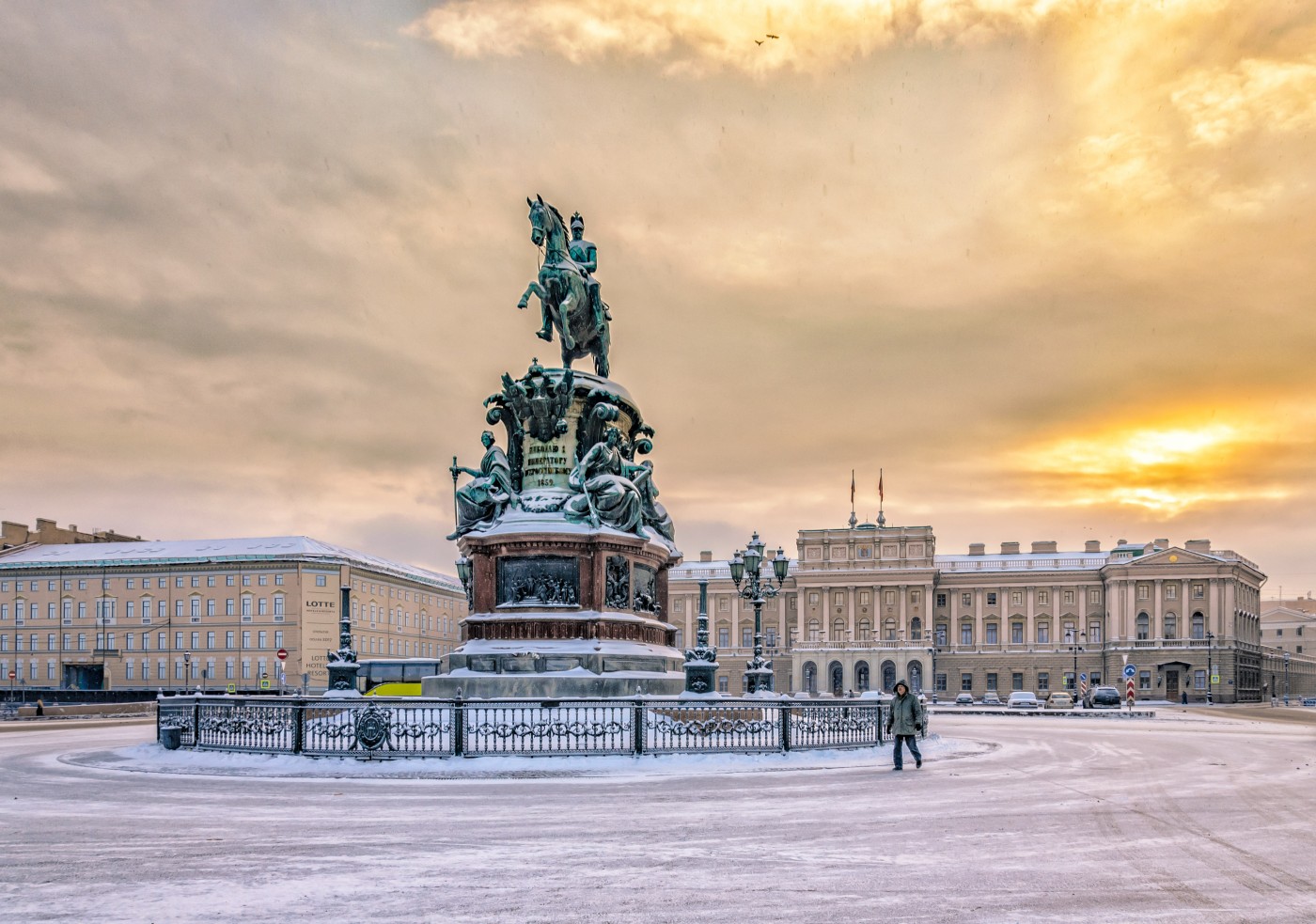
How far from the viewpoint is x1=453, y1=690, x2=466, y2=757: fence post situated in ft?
69.0

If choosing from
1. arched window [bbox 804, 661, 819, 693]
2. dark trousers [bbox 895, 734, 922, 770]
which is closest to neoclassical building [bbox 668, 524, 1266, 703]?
arched window [bbox 804, 661, 819, 693]

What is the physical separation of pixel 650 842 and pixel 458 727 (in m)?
9.22

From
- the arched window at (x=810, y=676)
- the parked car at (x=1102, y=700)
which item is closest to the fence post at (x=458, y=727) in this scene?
the parked car at (x=1102, y=700)

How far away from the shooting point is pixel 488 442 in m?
30.7

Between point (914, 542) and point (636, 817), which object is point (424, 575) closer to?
point (914, 542)

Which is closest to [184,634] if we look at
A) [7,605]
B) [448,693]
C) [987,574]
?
[7,605]

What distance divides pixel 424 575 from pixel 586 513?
10680 cm

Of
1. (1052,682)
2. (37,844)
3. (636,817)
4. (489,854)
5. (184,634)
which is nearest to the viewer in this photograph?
(489,854)

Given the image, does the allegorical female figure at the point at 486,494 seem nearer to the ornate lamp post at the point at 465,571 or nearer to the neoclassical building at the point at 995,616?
the ornate lamp post at the point at 465,571

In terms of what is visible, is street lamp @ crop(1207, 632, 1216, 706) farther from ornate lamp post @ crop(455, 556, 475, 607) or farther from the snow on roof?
ornate lamp post @ crop(455, 556, 475, 607)

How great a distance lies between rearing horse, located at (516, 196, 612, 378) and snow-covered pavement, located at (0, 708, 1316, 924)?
1396cm

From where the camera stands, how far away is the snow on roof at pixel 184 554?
108938mm

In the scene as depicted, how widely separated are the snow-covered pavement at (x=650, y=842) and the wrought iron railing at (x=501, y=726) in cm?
60

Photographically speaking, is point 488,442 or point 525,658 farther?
point 488,442
